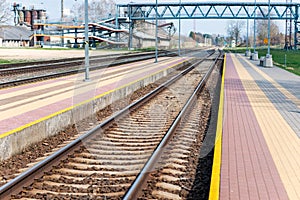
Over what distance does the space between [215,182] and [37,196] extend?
2488 mm

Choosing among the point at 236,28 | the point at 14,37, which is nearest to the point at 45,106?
the point at 14,37

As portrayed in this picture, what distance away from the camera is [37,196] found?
6.52 meters

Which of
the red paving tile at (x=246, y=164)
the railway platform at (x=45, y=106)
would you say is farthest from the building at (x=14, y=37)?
the red paving tile at (x=246, y=164)

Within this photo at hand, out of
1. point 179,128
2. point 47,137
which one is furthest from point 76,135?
point 179,128

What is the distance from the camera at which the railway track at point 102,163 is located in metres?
6.73

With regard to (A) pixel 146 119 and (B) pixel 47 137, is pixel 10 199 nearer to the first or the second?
(B) pixel 47 137

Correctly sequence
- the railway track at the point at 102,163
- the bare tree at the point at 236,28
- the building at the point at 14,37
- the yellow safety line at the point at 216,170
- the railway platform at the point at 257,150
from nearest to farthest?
the yellow safety line at the point at 216,170 < the railway platform at the point at 257,150 < the railway track at the point at 102,163 < the building at the point at 14,37 < the bare tree at the point at 236,28

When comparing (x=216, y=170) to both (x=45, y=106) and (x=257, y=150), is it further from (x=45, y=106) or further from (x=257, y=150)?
(x=45, y=106)

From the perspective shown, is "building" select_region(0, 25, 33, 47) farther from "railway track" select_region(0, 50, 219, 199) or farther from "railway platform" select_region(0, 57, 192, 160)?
"railway track" select_region(0, 50, 219, 199)

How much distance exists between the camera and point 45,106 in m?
12.7

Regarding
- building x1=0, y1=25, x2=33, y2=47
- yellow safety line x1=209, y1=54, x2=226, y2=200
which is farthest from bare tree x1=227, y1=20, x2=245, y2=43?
yellow safety line x1=209, y1=54, x2=226, y2=200

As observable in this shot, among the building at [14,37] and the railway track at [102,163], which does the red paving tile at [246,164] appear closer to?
the railway track at [102,163]

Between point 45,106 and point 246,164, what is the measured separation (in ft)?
21.8

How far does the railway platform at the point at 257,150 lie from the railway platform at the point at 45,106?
12.3ft
